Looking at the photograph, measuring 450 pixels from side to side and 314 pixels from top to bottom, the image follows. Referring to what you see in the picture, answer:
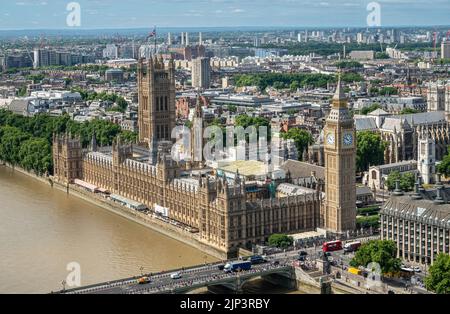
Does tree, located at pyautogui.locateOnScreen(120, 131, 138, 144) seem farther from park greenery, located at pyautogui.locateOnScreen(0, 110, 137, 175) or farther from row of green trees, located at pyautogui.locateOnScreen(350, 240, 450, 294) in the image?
row of green trees, located at pyautogui.locateOnScreen(350, 240, 450, 294)

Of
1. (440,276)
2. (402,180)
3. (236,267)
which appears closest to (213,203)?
(236,267)

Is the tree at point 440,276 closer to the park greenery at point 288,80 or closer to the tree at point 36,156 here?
the tree at point 36,156

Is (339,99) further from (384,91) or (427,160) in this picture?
(384,91)

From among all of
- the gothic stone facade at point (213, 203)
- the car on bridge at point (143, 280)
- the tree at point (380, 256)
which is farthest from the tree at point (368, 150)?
the car on bridge at point (143, 280)

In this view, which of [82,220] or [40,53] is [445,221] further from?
[40,53]

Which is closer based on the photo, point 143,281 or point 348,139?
point 143,281

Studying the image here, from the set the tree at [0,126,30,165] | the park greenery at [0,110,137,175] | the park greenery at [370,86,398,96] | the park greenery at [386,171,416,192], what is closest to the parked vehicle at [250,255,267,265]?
the park greenery at [386,171,416,192]

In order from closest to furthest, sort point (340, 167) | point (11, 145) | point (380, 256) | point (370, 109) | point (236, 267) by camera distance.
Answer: point (380, 256) < point (236, 267) < point (340, 167) < point (11, 145) < point (370, 109)
